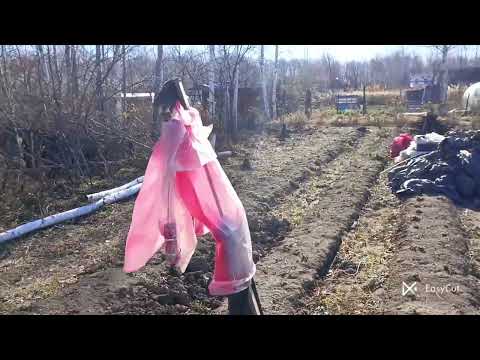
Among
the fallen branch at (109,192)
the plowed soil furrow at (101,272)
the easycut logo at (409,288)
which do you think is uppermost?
the fallen branch at (109,192)

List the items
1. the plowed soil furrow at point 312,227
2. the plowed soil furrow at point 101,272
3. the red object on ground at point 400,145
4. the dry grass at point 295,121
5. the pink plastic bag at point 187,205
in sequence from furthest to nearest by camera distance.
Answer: the dry grass at point 295,121, the red object on ground at point 400,145, the plowed soil furrow at point 312,227, the plowed soil furrow at point 101,272, the pink plastic bag at point 187,205

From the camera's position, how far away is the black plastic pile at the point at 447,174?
715 cm

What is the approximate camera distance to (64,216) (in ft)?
18.8

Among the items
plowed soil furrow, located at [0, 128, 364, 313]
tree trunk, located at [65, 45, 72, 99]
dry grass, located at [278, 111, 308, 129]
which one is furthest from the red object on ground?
tree trunk, located at [65, 45, 72, 99]

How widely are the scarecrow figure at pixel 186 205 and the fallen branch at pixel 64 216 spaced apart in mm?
3478

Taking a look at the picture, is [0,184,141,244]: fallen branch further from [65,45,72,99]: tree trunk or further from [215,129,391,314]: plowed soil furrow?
[65,45,72,99]: tree trunk

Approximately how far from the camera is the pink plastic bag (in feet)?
7.06

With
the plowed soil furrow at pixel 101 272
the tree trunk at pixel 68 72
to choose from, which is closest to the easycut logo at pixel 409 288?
the plowed soil furrow at pixel 101 272

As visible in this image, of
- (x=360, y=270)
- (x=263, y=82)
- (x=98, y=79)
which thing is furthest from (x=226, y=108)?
(x=360, y=270)

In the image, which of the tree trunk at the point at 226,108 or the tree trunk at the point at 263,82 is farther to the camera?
the tree trunk at the point at 263,82

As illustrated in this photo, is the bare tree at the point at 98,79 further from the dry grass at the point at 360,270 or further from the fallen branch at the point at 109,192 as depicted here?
the dry grass at the point at 360,270

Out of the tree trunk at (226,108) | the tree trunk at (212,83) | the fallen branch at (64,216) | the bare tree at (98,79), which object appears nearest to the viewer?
the fallen branch at (64,216)

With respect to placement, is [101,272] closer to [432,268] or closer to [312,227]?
[312,227]

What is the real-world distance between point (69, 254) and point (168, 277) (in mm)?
1224
